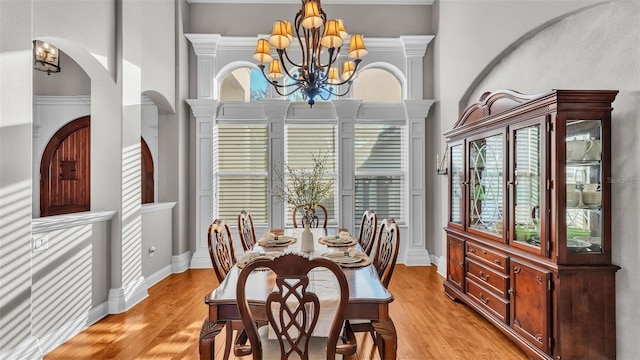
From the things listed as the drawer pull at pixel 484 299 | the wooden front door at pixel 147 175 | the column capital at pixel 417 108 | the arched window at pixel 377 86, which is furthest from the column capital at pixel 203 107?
the drawer pull at pixel 484 299

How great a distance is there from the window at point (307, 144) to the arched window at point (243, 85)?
0.79 meters

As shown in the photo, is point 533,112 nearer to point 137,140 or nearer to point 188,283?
point 137,140

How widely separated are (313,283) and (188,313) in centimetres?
211

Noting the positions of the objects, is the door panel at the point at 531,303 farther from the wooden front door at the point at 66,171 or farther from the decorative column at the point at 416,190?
the wooden front door at the point at 66,171

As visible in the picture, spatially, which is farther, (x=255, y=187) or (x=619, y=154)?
(x=255, y=187)

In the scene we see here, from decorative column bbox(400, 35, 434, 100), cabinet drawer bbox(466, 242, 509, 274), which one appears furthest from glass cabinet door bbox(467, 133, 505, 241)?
decorative column bbox(400, 35, 434, 100)

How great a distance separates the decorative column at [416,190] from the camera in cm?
554

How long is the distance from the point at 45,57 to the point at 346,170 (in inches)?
175

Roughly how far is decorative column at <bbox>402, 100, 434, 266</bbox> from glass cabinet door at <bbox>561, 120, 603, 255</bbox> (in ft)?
10.0

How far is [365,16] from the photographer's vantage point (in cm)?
558

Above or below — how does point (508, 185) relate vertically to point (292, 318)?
above

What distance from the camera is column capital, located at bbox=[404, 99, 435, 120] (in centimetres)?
544

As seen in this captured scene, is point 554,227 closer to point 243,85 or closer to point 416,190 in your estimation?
point 416,190

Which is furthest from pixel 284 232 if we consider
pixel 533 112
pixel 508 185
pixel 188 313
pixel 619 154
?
pixel 619 154
